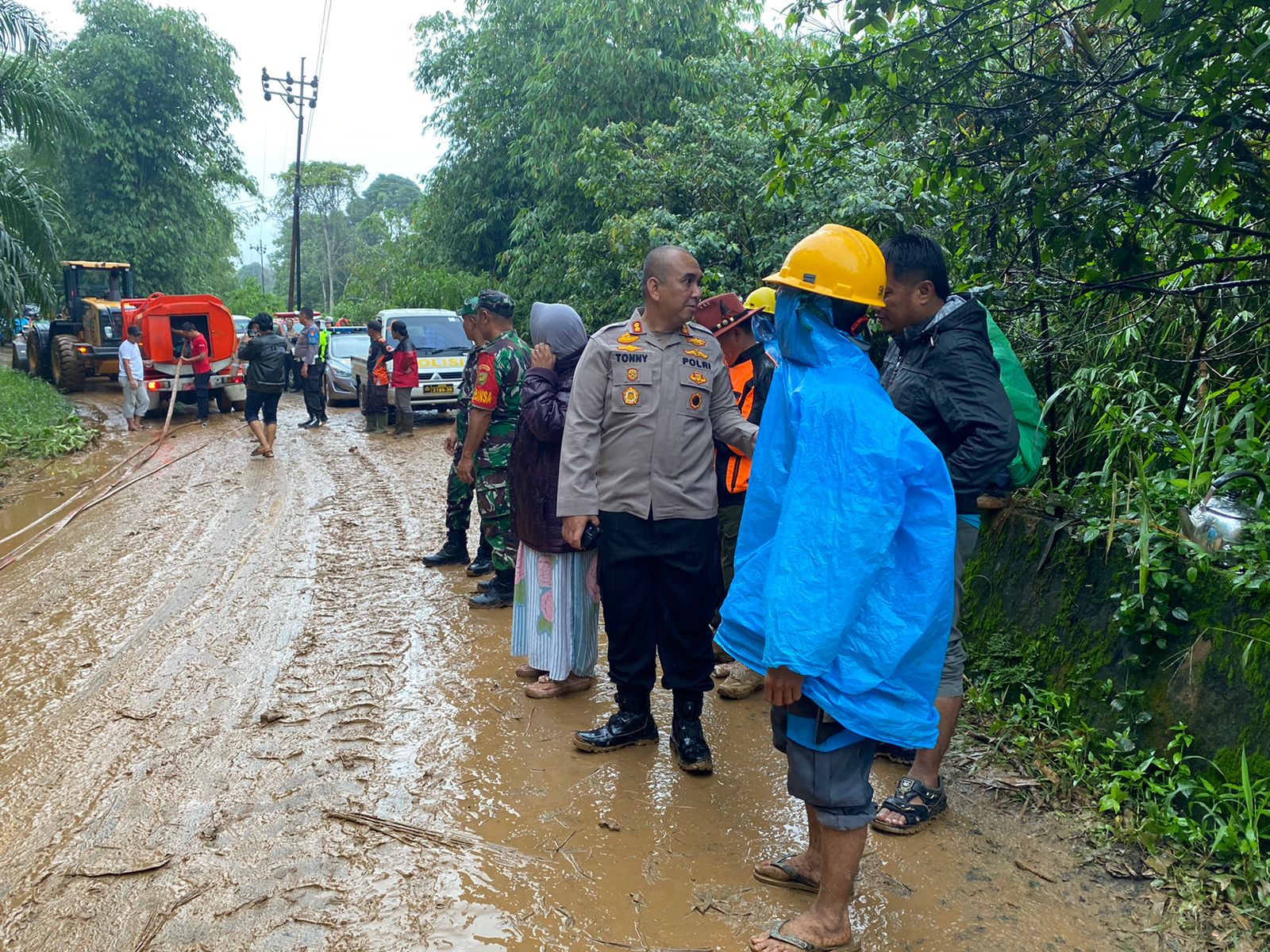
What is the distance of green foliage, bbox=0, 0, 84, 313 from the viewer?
37.3ft

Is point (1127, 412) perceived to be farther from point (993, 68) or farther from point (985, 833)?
point (985, 833)

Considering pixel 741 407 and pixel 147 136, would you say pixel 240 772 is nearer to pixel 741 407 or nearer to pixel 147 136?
pixel 741 407

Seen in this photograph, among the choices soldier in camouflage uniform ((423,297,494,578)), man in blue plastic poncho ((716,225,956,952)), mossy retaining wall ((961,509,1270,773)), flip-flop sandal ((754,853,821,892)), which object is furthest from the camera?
soldier in camouflage uniform ((423,297,494,578))

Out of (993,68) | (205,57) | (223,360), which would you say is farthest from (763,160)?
(205,57)

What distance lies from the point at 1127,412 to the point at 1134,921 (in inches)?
99.9

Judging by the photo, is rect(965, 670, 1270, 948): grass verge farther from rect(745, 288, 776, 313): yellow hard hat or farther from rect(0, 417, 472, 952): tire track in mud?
rect(0, 417, 472, 952): tire track in mud

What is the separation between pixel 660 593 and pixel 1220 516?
6.88 feet

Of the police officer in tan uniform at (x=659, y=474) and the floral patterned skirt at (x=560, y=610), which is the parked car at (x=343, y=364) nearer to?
the floral patterned skirt at (x=560, y=610)

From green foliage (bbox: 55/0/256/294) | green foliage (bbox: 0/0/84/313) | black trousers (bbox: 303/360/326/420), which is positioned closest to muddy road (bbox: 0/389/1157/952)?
green foliage (bbox: 0/0/84/313)

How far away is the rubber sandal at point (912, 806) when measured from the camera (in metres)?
3.51

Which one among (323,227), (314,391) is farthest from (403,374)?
(323,227)

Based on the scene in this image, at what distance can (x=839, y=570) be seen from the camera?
2564mm

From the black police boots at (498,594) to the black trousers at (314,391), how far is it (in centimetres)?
996

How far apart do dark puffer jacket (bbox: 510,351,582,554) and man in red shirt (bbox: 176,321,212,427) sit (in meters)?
12.4
